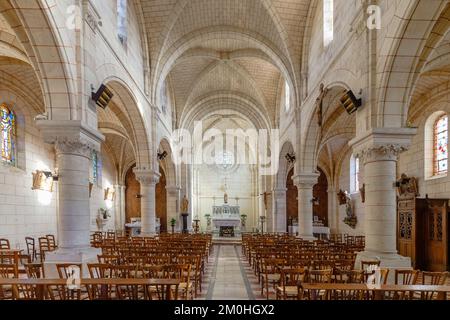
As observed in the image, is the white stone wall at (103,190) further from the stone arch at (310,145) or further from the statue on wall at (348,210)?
the statue on wall at (348,210)

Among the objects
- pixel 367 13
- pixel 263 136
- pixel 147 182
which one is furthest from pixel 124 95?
pixel 263 136

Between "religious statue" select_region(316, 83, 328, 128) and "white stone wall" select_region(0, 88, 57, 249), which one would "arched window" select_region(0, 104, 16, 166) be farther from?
"religious statue" select_region(316, 83, 328, 128)

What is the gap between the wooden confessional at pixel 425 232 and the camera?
1291 cm

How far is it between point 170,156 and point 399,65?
64.5 ft

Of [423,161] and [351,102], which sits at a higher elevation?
[351,102]

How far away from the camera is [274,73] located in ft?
81.3

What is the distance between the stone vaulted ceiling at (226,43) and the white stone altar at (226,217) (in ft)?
29.1

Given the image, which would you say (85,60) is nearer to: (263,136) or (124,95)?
(124,95)

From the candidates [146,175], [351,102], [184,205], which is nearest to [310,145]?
[351,102]

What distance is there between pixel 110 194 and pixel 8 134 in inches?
513

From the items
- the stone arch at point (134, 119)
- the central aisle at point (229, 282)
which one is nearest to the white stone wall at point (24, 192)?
the stone arch at point (134, 119)

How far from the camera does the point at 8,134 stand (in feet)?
47.9

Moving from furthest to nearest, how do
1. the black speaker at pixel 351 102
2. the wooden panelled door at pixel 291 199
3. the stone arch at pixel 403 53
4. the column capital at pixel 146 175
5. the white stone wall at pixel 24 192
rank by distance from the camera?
1. the wooden panelled door at pixel 291 199
2. the column capital at pixel 146 175
3. the white stone wall at pixel 24 192
4. the black speaker at pixel 351 102
5. the stone arch at pixel 403 53

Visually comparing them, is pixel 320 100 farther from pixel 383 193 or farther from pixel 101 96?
pixel 101 96
